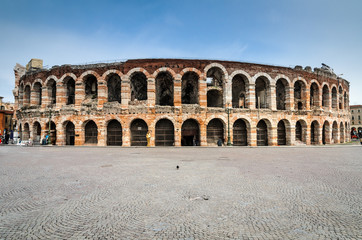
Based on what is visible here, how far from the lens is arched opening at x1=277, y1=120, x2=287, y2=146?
2530 cm

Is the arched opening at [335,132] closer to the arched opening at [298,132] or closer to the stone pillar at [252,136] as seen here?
the arched opening at [298,132]

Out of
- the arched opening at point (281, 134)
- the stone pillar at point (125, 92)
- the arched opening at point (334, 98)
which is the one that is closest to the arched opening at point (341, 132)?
the arched opening at point (334, 98)

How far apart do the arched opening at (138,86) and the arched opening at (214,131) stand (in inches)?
417

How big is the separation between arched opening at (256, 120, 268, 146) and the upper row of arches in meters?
2.53

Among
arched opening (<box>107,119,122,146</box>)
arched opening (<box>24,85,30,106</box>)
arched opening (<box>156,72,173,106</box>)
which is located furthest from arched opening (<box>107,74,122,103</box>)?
arched opening (<box>24,85,30,106</box>)

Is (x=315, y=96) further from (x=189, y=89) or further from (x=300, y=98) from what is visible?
(x=189, y=89)

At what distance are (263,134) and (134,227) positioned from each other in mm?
24405

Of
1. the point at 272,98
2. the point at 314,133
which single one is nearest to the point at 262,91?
the point at 272,98

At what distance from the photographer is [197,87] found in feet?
78.7

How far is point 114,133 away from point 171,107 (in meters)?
7.73

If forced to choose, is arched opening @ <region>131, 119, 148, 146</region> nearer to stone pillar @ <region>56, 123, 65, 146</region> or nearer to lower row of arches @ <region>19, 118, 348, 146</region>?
lower row of arches @ <region>19, 118, 348, 146</region>

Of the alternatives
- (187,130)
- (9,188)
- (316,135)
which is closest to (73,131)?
(187,130)

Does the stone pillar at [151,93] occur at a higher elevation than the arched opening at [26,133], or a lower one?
higher

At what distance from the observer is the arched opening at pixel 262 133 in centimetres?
2453
